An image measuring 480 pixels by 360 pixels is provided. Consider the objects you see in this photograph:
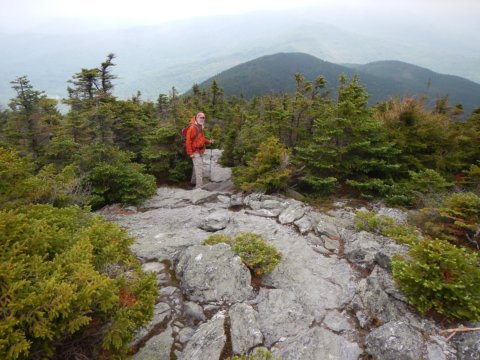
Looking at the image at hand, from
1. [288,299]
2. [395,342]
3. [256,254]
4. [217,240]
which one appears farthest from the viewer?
[217,240]

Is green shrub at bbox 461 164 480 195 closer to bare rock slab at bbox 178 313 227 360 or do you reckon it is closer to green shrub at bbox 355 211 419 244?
green shrub at bbox 355 211 419 244

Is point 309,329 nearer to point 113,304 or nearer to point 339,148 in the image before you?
point 113,304

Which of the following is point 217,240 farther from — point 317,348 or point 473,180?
point 473,180

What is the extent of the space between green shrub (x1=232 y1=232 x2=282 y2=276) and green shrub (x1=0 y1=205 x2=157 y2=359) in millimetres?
2520

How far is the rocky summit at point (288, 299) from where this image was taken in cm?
436

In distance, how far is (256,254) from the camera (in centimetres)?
631

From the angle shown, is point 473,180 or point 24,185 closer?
point 24,185

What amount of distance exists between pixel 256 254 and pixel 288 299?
1193 mm

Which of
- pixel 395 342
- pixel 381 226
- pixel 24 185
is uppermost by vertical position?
pixel 24 185

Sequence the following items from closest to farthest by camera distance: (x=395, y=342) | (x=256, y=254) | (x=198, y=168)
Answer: (x=395, y=342), (x=256, y=254), (x=198, y=168)

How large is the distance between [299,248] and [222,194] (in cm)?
534

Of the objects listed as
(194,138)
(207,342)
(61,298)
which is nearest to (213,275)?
(207,342)

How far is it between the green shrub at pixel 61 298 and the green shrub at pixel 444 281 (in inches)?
163

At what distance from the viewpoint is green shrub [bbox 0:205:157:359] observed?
8.82 ft
